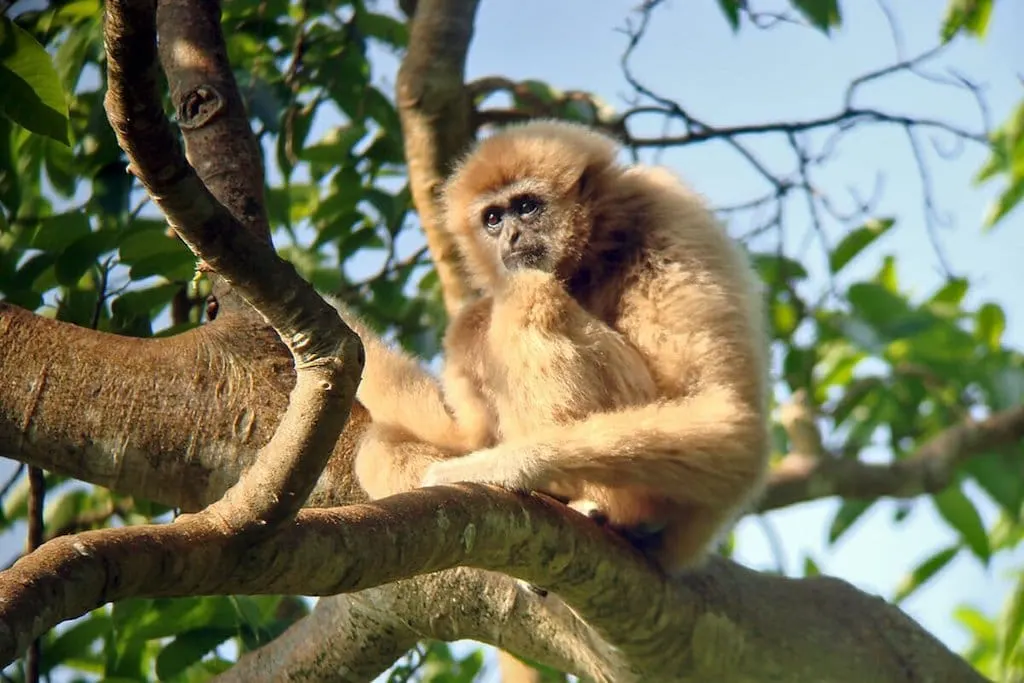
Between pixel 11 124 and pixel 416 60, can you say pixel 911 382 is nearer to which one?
pixel 416 60

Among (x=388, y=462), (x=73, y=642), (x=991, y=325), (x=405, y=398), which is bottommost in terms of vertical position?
(x=73, y=642)

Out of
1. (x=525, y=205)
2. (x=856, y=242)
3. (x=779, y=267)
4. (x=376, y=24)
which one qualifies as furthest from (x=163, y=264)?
(x=856, y=242)

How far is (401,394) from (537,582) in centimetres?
131

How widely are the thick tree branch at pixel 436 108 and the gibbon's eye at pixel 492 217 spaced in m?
0.44

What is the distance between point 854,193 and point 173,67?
3564mm

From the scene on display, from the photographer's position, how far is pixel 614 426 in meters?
3.25

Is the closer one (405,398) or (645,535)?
(645,535)

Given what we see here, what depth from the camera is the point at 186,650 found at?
3.84 metres

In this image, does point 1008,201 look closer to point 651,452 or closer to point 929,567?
point 929,567

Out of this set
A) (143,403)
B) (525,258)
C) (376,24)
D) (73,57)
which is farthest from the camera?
(376,24)

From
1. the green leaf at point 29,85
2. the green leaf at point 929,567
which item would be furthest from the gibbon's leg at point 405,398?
the green leaf at point 929,567

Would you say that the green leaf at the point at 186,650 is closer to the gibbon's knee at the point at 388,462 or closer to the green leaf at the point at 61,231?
the gibbon's knee at the point at 388,462

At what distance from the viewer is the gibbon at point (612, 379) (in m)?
3.28

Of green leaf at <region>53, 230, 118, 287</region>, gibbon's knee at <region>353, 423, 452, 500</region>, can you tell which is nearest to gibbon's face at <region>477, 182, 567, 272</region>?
gibbon's knee at <region>353, 423, 452, 500</region>
